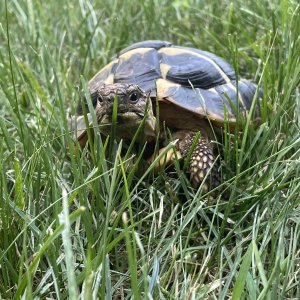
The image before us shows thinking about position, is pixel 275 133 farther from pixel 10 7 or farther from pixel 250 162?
pixel 10 7

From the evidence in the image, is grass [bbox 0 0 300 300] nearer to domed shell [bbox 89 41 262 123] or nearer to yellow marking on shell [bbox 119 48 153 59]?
domed shell [bbox 89 41 262 123]

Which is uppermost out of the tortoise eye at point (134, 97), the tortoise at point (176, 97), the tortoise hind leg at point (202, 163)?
the tortoise eye at point (134, 97)

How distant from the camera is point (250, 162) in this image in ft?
5.91


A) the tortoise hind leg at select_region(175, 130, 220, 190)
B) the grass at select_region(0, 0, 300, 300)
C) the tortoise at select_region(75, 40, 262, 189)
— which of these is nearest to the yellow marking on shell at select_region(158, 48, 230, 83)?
the tortoise at select_region(75, 40, 262, 189)

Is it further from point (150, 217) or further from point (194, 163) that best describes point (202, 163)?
point (150, 217)

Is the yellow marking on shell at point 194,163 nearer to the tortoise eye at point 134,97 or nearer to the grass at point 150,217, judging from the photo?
the grass at point 150,217

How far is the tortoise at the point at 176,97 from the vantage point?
1759 millimetres

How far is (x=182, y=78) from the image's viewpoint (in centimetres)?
206

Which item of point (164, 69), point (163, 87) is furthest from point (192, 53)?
point (163, 87)

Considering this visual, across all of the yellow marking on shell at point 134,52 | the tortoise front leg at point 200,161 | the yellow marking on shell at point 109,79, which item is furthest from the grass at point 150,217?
the yellow marking on shell at point 134,52

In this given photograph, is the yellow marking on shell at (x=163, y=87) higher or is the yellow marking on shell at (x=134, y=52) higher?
the yellow marking on shell at (x=134, y=52)

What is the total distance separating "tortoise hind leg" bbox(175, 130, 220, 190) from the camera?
1.76 m

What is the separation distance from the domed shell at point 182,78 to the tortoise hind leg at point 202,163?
11 centimetres

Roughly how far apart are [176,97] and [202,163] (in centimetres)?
30
